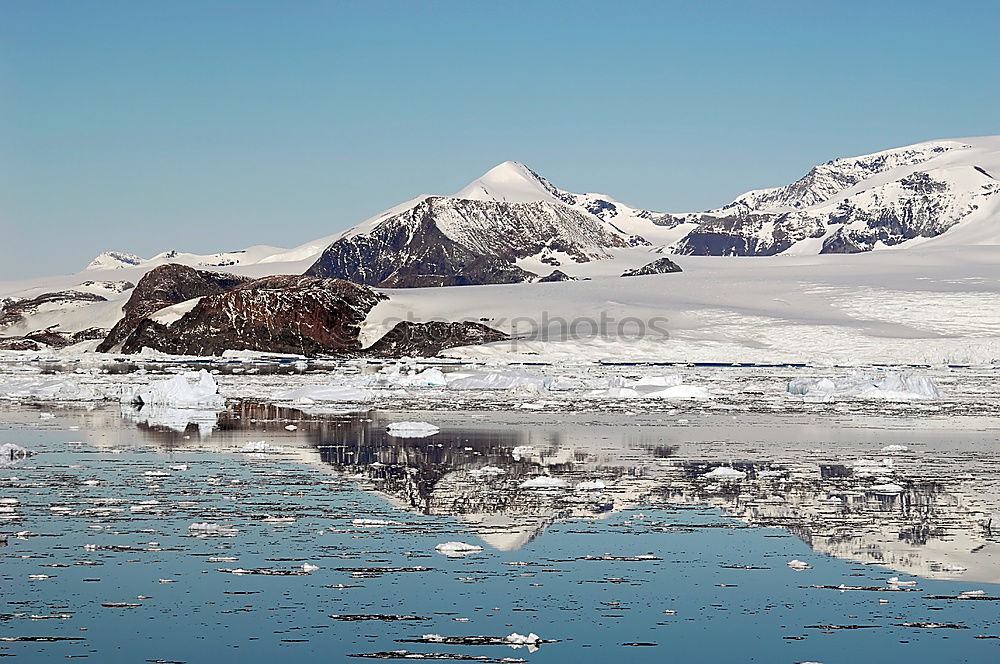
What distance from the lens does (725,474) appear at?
17344 mm

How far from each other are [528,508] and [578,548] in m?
2.33

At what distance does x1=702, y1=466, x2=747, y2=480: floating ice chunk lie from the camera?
56.0ft

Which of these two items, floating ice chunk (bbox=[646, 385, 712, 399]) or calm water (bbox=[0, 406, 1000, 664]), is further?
floating ice chunk (bbox=[646, 385, 712, 399])

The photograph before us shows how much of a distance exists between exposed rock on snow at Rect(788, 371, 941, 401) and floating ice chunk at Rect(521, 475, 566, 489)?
20.1m

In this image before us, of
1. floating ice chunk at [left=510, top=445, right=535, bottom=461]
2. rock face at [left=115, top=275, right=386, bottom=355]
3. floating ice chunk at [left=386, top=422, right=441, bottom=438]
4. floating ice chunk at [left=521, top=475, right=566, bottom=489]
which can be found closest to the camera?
floating ice chunk at [left=521, top=475, right=566, bottom=489]

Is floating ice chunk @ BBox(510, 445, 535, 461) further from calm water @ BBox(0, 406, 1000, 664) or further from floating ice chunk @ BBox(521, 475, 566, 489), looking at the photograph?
floating ice chunk @ BBox(521, 475, 566, 489)

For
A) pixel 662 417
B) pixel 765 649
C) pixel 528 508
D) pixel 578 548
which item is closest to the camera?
pixel 765 649

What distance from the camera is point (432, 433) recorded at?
23.5 meters

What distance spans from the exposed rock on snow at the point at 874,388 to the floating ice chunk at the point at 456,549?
24726 millimetres

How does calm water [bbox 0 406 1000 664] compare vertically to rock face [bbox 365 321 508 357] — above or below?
→ below

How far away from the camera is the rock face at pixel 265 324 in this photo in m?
83.9

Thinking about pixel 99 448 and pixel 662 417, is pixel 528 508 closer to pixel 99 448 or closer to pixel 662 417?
pixel 99 448

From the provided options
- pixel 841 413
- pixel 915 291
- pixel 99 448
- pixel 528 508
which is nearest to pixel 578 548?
pixel 528 508

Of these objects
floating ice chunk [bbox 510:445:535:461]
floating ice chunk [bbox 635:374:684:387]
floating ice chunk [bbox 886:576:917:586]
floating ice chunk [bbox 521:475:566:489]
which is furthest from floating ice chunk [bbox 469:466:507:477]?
floating ice chunk [bbox 635:374:684:387]
